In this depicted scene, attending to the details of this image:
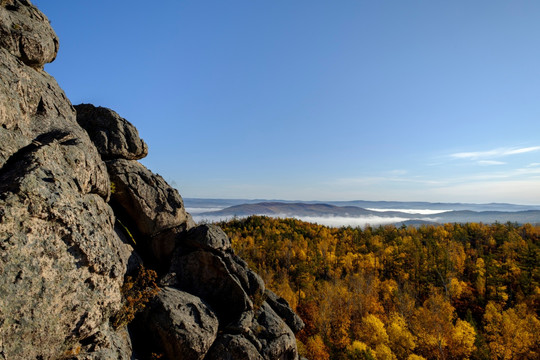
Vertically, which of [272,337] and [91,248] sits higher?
[91,248]

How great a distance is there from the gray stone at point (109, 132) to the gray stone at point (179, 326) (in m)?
9.94

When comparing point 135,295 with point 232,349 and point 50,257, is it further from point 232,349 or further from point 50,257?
point 50,257

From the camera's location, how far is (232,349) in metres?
16.7

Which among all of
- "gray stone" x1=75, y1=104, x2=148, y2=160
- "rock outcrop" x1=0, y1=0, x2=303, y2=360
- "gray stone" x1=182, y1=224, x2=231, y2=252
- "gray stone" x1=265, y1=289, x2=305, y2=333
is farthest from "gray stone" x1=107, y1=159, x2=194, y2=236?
"gray stone" x1=265, y1=289, x2=305, y2=333

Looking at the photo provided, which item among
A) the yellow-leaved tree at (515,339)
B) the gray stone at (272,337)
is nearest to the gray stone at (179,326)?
the gray stone at (272,337)

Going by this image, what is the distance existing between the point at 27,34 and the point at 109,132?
6.93 meters

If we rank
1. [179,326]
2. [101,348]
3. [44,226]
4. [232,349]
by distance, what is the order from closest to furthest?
1. [44,226]
2. [101,348]
3. [179,326]
4. [232,349]

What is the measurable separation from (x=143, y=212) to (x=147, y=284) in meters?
4.68

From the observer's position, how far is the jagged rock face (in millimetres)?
8031

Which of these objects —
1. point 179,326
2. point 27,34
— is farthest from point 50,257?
point 27,34

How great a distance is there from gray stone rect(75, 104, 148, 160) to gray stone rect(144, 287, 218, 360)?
32.6 feet

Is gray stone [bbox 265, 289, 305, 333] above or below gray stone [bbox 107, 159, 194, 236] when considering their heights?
below

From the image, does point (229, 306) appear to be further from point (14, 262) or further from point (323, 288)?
point (323, 288)

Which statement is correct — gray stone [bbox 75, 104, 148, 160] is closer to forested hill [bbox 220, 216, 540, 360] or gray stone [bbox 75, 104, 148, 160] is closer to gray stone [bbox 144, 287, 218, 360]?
gray stone [bbox 144, 287, 218, 360]
